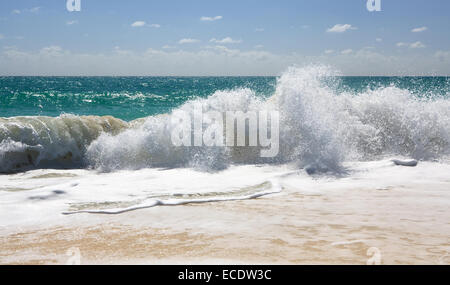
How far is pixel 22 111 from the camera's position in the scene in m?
18.2

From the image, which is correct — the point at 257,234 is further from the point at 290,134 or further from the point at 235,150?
the point at 290,134

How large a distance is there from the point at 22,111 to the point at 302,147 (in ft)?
50.1

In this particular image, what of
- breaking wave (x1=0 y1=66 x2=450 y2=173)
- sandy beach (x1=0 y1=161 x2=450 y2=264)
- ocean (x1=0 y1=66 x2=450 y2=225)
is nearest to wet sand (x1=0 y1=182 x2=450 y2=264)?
sandy beach (x1=0 y1=161 x2=450 y2=264)

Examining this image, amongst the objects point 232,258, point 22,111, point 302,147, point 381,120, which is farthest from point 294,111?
point 22,111

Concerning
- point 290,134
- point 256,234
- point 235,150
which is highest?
point 290,134

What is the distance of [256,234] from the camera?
3459 mm

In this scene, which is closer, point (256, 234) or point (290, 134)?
point (256, 234)

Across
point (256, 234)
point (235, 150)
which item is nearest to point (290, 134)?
point (235, 150)

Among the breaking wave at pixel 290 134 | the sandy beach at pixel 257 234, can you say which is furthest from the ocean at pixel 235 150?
the sandy beach at pixel 257 234

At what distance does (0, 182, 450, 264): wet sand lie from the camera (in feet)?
9.76

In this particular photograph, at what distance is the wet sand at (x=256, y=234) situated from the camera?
297 cm

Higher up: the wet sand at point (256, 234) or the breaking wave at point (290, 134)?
the breaking wave at point (290, 134)

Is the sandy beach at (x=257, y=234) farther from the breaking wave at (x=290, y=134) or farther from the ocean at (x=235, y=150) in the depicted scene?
the breaking wave at (x=290, y=134)

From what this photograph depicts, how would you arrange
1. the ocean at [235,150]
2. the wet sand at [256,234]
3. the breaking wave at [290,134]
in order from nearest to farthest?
the wet sand at [256,234] < the ocean at [235,150] < the breaking wave at [290,134]
